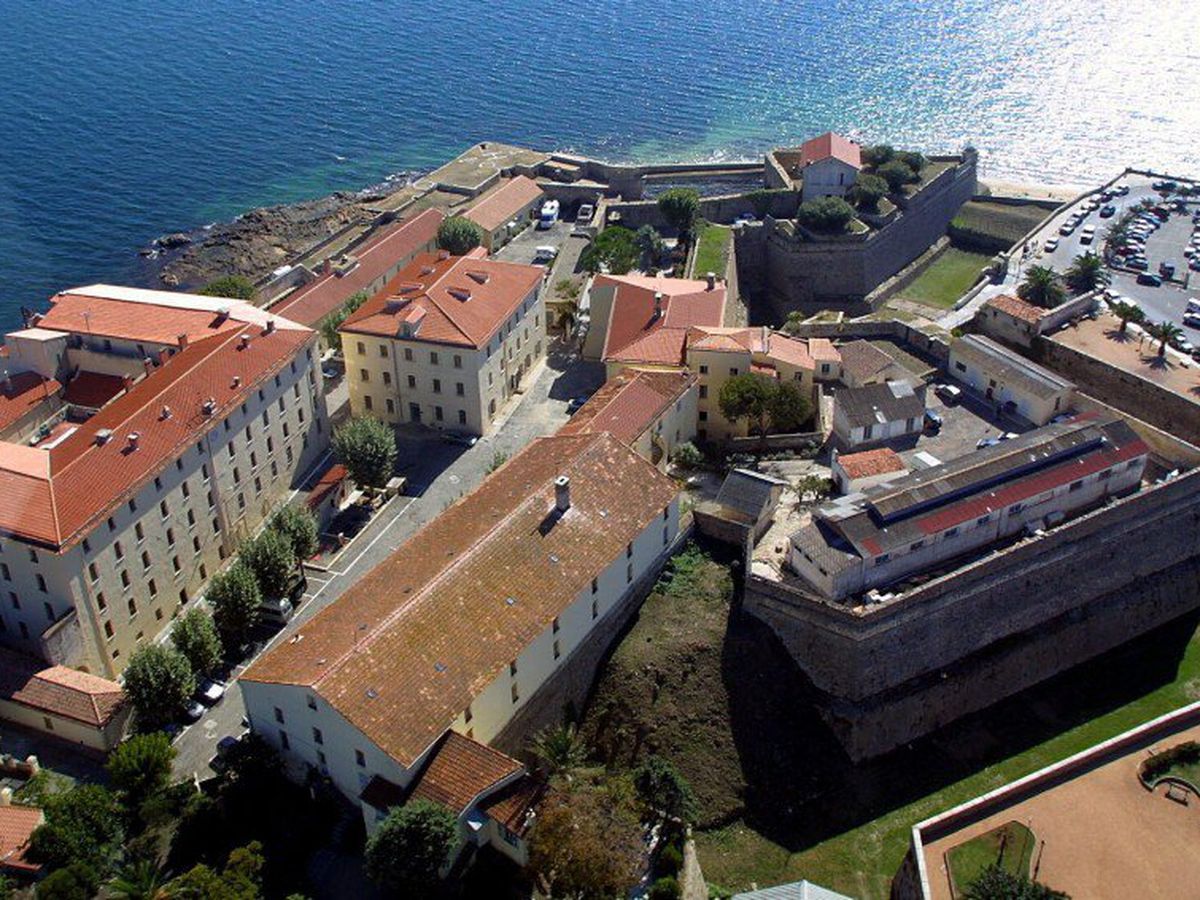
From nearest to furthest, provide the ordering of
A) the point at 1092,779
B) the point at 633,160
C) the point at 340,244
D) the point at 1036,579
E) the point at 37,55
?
the point at 1092,779 → the point at 1036,579 → the point at 340,244 → the point at 633,160 → the point at 37,55

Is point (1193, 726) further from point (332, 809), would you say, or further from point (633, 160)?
point (633, 160)

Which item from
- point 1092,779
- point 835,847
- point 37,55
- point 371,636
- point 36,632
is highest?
point 37,55

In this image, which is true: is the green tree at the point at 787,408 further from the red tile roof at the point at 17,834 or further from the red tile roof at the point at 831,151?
the red tile roof at the point at 17,834

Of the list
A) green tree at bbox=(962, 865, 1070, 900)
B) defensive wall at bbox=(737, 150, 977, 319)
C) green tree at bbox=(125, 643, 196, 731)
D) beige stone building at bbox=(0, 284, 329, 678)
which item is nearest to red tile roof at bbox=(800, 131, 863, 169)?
defensive wall at bbox=(737, 150, 977, 319)

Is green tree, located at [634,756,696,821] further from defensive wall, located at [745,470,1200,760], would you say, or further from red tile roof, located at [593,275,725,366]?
red tile roof, located at [593,275,725,366]

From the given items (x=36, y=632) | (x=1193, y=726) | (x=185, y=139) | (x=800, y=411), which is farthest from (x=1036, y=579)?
(x=185, y=139)
